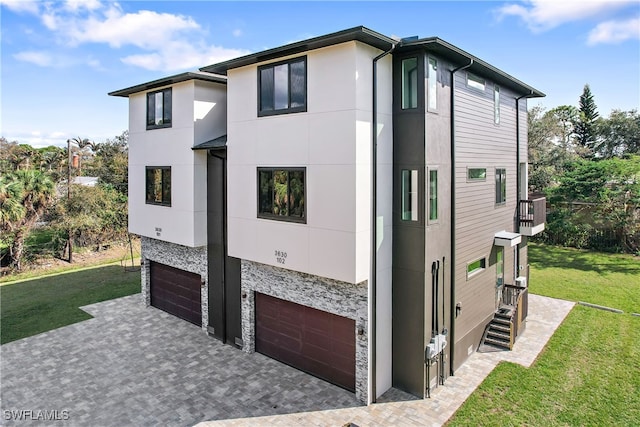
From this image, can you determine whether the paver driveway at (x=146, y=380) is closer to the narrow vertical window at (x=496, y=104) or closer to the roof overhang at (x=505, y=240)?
the roof overhang at (x=505, y=240)

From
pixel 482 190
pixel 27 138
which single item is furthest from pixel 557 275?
pixel 27 138

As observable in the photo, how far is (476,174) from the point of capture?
438 inches

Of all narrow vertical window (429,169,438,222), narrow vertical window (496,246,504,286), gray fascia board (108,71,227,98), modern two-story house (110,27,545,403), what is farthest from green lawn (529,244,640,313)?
gray fascia board (108,71,227,98)

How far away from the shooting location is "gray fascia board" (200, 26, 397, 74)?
306 inches

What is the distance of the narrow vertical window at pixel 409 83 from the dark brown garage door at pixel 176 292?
866 centimetres

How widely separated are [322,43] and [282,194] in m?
3.47

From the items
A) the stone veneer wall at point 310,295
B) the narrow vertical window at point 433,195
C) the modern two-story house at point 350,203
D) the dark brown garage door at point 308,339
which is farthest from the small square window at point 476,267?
the dark brown garage door at point 308,339

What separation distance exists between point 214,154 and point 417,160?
597 centimetres

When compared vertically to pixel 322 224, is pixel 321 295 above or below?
below

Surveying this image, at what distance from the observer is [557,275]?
18953 mm

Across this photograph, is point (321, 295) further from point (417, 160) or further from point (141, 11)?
point (141, 11)

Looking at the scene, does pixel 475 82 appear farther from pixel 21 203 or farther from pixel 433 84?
pixel 21 203

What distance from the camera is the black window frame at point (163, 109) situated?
12758mm

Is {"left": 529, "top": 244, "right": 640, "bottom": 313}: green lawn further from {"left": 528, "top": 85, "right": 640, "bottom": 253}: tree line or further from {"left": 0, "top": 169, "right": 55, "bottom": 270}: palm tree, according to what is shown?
{"left": 0, "top": 169, "right": 55, "bottom": 270}: palm tree
